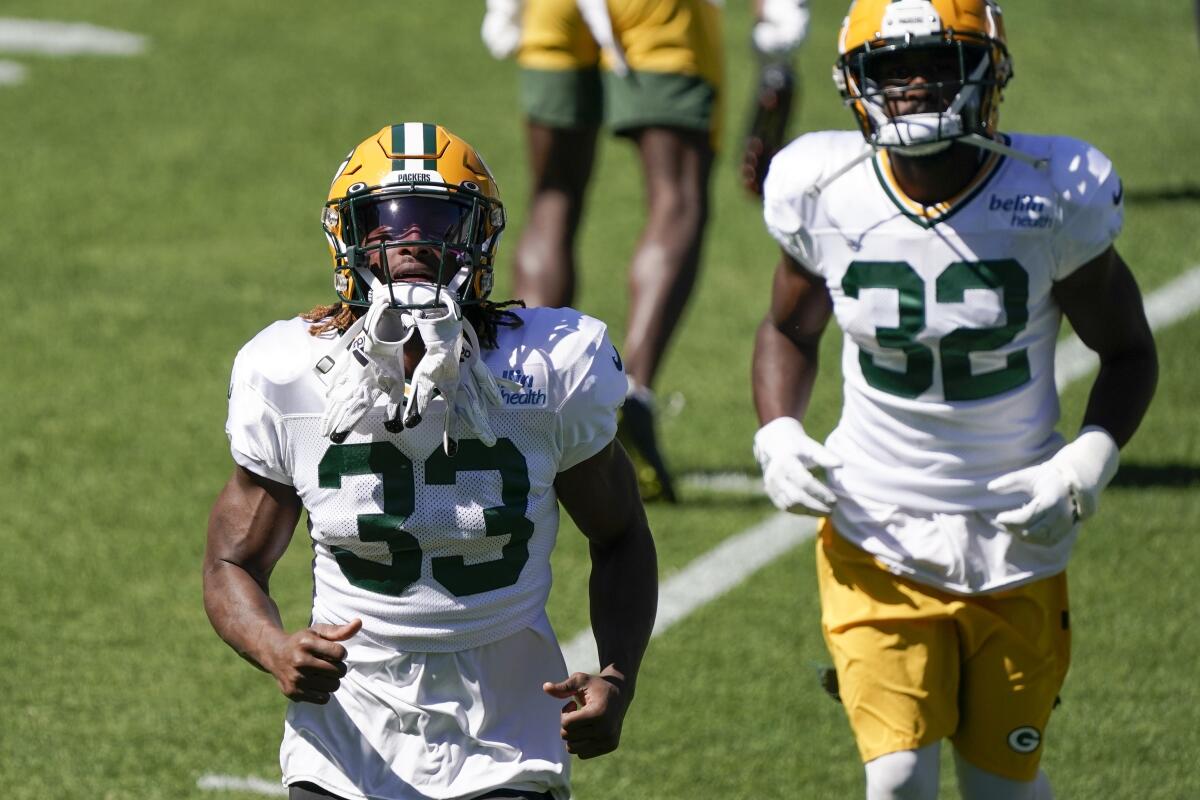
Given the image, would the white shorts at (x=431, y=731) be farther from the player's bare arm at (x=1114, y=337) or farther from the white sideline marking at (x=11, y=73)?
the white sideline marking at (x=11, y=73)

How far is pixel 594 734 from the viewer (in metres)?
3.07

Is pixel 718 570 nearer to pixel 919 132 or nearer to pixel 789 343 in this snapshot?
pixel 789 343

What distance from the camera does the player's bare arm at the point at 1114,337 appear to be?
12.8 ft

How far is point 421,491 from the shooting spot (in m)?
3.21

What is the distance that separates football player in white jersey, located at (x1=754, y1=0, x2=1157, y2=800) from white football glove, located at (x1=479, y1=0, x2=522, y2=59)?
9.99ft

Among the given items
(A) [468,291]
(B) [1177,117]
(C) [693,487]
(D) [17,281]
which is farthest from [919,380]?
(B) [1177,117]

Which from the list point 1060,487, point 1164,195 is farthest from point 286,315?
point 1060,487

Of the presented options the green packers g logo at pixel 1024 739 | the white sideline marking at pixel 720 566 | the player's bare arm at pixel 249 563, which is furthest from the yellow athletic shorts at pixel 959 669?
the white sideline marking at pixel 720 566

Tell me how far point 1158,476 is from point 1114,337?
9.66ft

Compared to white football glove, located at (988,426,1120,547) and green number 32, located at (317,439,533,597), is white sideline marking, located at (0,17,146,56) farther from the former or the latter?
green number 32, located at (317,439,533,597)

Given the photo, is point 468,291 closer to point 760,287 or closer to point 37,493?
point 37,493

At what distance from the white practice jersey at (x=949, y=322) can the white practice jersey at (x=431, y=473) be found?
85 cm

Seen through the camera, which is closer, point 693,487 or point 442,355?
point 442,355

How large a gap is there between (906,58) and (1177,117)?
25.1ft
